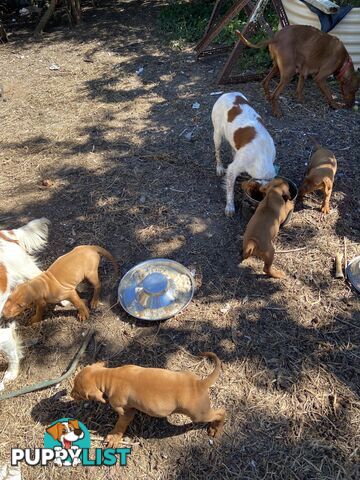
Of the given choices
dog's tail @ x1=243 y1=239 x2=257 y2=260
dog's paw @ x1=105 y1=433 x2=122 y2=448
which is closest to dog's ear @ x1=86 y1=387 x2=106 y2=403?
dog's paw @ x1=105 y1=433 x2=122 y2=448

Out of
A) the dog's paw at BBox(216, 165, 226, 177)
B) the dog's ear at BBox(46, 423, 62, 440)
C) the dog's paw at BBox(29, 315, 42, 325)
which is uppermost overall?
the dog's paw at BBox(216, 165, 226, 177)

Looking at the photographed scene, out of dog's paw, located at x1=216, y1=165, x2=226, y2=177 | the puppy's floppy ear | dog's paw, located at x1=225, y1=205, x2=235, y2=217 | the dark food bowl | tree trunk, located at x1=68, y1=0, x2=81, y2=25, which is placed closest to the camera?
the puppy's floppy ear

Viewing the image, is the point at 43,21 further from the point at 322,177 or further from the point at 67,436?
the point at 67,436

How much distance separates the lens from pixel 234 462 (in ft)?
9.23

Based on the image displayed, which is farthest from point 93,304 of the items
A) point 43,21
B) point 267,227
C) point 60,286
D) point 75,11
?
point 75,11

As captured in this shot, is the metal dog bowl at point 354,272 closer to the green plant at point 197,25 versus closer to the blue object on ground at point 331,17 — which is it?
the blue object on ground at point 331,17

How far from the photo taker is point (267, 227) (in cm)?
374

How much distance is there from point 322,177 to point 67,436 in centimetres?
345

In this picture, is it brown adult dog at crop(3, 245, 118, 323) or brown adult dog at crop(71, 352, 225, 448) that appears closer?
brown adult dog at crop(71, 352, 225, 448)

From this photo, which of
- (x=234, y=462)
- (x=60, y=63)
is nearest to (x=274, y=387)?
(x=234, y=462)

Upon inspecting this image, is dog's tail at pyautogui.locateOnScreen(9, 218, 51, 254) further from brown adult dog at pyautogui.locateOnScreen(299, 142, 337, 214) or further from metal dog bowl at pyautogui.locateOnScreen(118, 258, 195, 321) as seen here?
brown adult dog at pyautogui.locateOnScreen(299, 142, 337, 214)

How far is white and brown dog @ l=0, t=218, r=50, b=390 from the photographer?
320 centimetres

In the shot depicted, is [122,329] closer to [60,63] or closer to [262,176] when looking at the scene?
[262,176]

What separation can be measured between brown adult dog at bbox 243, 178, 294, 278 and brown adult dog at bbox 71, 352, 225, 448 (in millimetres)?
1336
